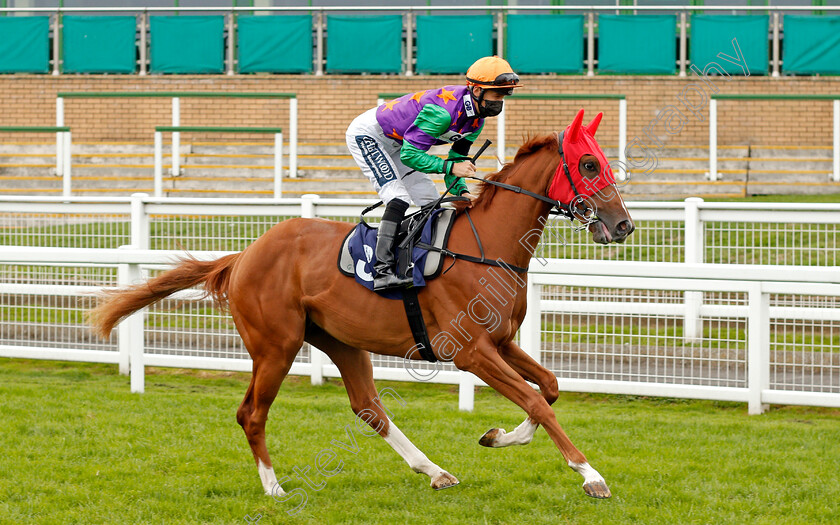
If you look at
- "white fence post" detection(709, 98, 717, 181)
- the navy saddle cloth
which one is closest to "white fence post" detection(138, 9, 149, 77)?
"white fence post" detection(709, 98, 717, 181)

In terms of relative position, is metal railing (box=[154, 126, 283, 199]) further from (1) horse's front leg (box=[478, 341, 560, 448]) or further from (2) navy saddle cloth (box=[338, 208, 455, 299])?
(1) horse's front leg (box=[478, 341, 560, 448])

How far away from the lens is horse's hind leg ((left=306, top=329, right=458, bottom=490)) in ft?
14.7

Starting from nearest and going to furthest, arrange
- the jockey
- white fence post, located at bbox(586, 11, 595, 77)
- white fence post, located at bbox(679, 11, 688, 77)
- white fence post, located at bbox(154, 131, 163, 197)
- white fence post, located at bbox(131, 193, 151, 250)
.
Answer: the jockey < white fence post, located at bbox(131, 193, 151, 250) < white fence post, located at bbox(154, 131, 163, 197) < white fence post, located at bbox(679, 11, 688, 77) < white fence post, located at bbox(586, 11, 595, 77)

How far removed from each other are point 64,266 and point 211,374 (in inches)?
54.2

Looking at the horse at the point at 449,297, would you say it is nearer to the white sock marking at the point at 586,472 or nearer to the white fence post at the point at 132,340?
the white sock marking at the point at 586,472

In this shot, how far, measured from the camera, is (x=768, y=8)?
47.5 ft

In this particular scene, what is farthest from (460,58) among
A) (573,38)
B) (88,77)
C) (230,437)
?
(230,437)

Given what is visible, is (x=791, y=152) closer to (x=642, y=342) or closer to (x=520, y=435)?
(x=642, y=342)

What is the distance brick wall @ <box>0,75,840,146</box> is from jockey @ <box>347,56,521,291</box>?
30.5ft

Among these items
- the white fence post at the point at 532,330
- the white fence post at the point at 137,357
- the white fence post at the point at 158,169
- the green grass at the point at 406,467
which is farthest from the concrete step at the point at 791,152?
the white fence post at the point at 137,357

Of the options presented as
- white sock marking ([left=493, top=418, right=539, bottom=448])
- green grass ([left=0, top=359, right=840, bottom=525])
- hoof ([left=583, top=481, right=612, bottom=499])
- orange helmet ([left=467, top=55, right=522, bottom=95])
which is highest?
orange helmet ([left=467, top=55, right=522, bottom=95])

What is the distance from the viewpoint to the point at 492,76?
4.14 metres

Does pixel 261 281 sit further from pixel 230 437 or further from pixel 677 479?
pixel 677 479

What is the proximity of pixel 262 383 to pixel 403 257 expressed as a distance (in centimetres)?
96
